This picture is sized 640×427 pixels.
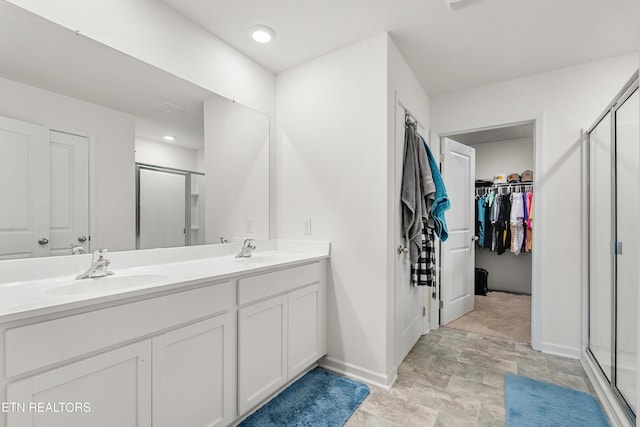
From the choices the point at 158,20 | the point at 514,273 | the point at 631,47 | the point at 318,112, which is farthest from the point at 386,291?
the point at 514,273

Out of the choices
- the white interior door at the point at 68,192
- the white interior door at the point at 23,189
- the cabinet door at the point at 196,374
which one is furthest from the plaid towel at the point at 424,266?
the white interior door at the point at 23,189

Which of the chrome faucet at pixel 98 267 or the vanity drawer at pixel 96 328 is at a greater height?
the chrome faucet at pixel 98 267

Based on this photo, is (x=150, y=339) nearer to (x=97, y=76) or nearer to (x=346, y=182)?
(x=97, y=76)

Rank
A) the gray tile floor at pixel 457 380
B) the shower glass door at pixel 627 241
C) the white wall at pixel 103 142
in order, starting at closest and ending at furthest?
the white wall at pixel 103 142 → the shower glass door at pixel 627 241 → the gray tile floor at pixel 457 380

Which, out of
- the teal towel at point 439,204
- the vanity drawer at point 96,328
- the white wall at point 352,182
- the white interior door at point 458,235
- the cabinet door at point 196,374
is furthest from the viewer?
the white interior door at point 458,235

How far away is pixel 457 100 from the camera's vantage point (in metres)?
2.99

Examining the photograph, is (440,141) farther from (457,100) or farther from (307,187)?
(307,187)

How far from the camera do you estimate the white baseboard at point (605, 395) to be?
1.59 m

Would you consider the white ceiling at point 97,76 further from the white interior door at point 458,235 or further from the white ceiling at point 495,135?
the white ceiling at point 495,135

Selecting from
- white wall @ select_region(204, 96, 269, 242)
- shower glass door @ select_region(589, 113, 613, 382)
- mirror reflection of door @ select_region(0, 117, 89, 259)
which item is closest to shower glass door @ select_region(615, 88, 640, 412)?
shower glass door @ select_region(589, 113, 613, 382)

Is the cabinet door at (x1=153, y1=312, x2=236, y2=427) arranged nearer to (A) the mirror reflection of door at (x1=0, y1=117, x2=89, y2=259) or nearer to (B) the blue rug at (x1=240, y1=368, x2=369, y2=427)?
(B) the blue rug at (x1=240, y1=368, x2=369, y2=427)

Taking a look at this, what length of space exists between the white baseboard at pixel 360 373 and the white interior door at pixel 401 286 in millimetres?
225

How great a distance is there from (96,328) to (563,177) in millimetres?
3236

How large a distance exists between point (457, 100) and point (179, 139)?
102 inches
